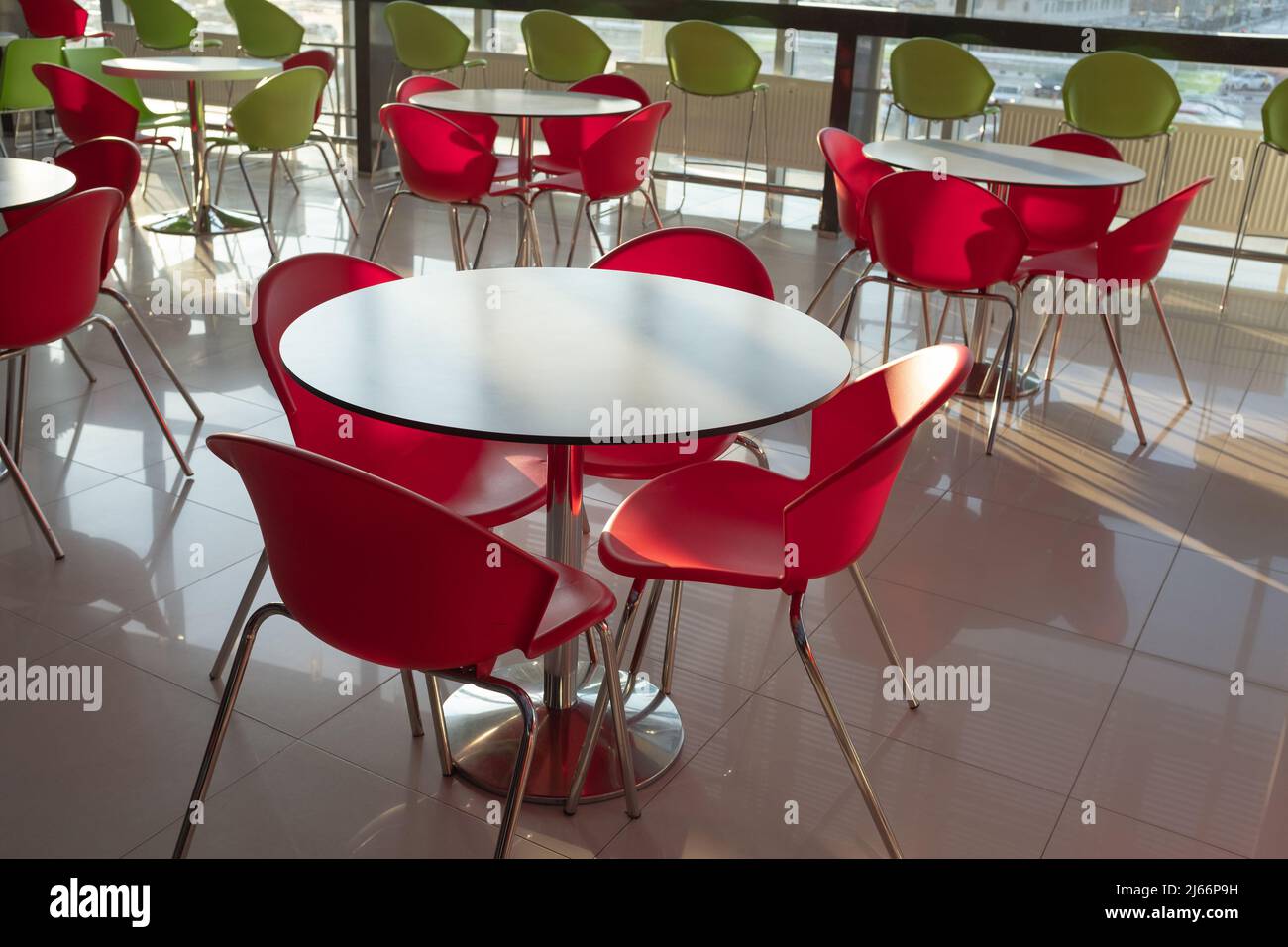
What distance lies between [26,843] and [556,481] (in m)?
1.05

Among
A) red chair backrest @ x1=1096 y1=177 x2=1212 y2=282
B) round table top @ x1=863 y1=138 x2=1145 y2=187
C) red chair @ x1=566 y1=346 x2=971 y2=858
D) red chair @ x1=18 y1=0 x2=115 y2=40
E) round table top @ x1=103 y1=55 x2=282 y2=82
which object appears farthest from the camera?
red chair @ x1=18 y1=0 x2=115 y2=40

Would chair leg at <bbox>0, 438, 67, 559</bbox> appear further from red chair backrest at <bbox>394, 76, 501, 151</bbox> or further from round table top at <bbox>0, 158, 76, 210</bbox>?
red chair backrest at <bbox>394, 76, 501, 151</bbox>

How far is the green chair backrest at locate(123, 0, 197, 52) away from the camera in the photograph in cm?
743

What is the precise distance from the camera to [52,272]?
2871mm

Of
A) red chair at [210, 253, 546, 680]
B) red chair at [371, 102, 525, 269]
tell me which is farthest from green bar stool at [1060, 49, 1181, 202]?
red chair at [210, 253, 546, 680]

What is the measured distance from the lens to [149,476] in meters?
3.35

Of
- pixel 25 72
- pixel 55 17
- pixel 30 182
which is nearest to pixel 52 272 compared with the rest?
pixel 30 182

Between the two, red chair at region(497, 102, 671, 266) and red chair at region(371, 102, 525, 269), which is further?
red chair at region(497, 102, 671, 266)

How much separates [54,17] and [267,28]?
5.91 ft

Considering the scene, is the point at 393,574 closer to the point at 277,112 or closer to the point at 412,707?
the point at 412,707

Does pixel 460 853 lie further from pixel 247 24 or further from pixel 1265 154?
pixel 247 24

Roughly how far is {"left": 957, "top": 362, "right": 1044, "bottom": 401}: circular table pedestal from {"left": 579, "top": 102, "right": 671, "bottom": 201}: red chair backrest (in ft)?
5.18

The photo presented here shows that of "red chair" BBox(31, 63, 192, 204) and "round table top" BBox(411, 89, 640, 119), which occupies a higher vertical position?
"round table top" BBox(411, 89, 640, 119)
